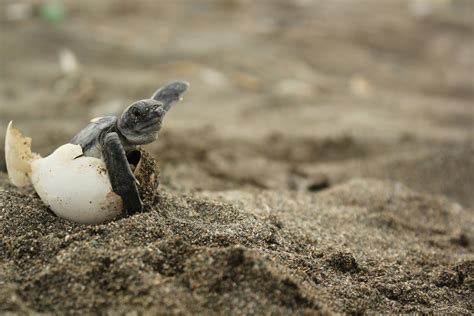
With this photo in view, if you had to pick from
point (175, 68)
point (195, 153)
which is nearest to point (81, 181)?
point (195, 153)

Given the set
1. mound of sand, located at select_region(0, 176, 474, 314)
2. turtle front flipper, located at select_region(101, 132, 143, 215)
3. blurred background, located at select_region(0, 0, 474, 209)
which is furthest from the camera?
blurred background, located at select_region(0, 0, 474, 209)

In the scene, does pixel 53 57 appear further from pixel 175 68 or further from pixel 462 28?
pixel 462 28

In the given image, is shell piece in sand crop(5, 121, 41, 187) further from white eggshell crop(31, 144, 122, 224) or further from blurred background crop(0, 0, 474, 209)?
blurred background crop(0, 0, 474, 209)

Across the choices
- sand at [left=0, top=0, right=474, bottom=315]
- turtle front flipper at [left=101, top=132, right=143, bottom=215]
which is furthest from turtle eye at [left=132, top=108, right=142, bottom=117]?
sand at [left=0, top=0, right=474, bottom=315]

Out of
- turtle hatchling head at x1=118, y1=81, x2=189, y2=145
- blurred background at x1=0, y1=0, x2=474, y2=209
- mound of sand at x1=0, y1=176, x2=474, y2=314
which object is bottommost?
blurred background at x1=0, y1=0, x2=474, y2=209

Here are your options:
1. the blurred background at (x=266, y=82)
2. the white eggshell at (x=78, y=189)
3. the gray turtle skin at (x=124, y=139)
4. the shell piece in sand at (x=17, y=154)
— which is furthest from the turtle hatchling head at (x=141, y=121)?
the blurred background at (x=266, y=82)

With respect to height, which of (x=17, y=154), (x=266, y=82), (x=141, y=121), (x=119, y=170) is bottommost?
(x=266, y=82)

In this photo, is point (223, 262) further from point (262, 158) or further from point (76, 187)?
point (262, 158)

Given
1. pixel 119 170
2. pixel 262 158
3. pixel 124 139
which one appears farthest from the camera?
pixel 262 158

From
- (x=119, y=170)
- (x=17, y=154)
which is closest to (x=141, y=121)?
(x=119, y=170)
